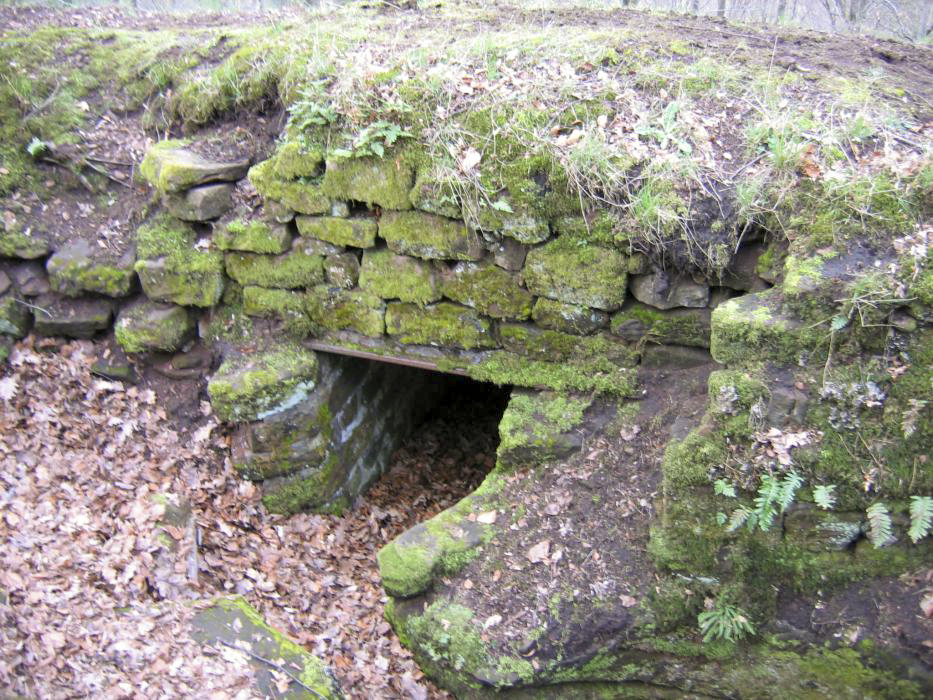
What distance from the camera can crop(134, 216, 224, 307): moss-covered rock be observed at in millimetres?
5059

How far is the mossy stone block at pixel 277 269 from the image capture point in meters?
4.88

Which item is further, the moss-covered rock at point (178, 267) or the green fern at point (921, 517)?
the moss-covered rock at point (178, 267)

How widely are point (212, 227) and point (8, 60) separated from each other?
2.60 m

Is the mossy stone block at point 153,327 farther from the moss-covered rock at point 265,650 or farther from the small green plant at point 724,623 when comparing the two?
the small green plant at point 724,623

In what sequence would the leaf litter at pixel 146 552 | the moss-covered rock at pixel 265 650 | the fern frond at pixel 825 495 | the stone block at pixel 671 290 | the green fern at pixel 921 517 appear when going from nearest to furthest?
the green fern at pixel 921 517 → the fern frond at pixel 825 495 → the leaf litter at pixel 146 552 → the moss-covered rock at pixel 265 650 → the stone block at pixel 671 290

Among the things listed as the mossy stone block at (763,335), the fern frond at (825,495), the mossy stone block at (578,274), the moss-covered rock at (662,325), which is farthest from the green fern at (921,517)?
the mossy stone block at (578,274)

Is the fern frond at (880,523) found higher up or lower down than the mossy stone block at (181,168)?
lower down

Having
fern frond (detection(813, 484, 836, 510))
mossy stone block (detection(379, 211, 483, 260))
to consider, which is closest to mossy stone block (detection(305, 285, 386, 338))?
mossy stone block (detection(379, 211, 483, 260))

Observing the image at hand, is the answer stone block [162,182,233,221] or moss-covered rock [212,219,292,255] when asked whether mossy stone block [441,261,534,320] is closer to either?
moss-covered rock [212,219,292,255]

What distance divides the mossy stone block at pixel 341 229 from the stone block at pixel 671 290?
1786 millimetres

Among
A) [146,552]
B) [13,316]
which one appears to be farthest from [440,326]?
[13,316]

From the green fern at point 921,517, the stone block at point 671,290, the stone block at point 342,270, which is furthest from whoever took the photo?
the stone block at point 342,270

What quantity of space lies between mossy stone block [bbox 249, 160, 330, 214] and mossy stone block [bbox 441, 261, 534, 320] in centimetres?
101

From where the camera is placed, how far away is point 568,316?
4320mm
